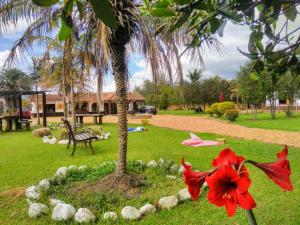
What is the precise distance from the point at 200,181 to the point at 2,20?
5.59 m

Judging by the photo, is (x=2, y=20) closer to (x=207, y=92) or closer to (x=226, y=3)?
(x=226, y=3)

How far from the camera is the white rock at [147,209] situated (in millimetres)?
4719

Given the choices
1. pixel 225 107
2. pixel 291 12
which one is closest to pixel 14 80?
pixel 225 107

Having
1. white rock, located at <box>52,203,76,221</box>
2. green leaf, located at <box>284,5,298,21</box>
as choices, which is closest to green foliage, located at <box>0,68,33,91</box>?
white rock, located at <box>52,203,76,221</box>

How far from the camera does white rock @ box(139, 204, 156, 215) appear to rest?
4719 mm

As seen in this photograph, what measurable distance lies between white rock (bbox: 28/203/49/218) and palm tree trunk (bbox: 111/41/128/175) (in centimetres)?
151

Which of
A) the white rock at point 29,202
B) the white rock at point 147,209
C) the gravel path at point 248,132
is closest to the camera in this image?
the white rock at point 147,209

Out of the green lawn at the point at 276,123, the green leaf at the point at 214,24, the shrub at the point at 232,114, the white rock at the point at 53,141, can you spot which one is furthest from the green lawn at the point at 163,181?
the shrub at the point at 232,114

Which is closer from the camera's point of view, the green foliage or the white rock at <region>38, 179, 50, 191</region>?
the white rock at <region>38, 179, 50, 191</region>

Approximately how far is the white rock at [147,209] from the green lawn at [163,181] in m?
0.10

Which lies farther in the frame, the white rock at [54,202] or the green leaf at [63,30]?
the white rock at [54,202]

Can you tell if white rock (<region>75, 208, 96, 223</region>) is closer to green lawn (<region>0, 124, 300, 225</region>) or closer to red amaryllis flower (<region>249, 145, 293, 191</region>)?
green lawn (<region>0, 124, 300, 225</region>)

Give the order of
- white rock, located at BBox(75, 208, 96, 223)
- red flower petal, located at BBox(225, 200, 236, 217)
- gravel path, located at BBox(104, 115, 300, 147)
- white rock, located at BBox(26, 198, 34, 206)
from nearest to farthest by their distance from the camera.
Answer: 1. red flower petal, located at BBox(225, 200, 236, 217)
2. white rock, located at BBox(75, 208, 96, 223)
3. white rock, located at BBox(26, 198, 34, 206)
4. gravel path, located at BBox(104, 115, 300, 147)

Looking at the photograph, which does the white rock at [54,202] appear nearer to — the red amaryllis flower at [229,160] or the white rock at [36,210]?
the white rock at [36,210]
